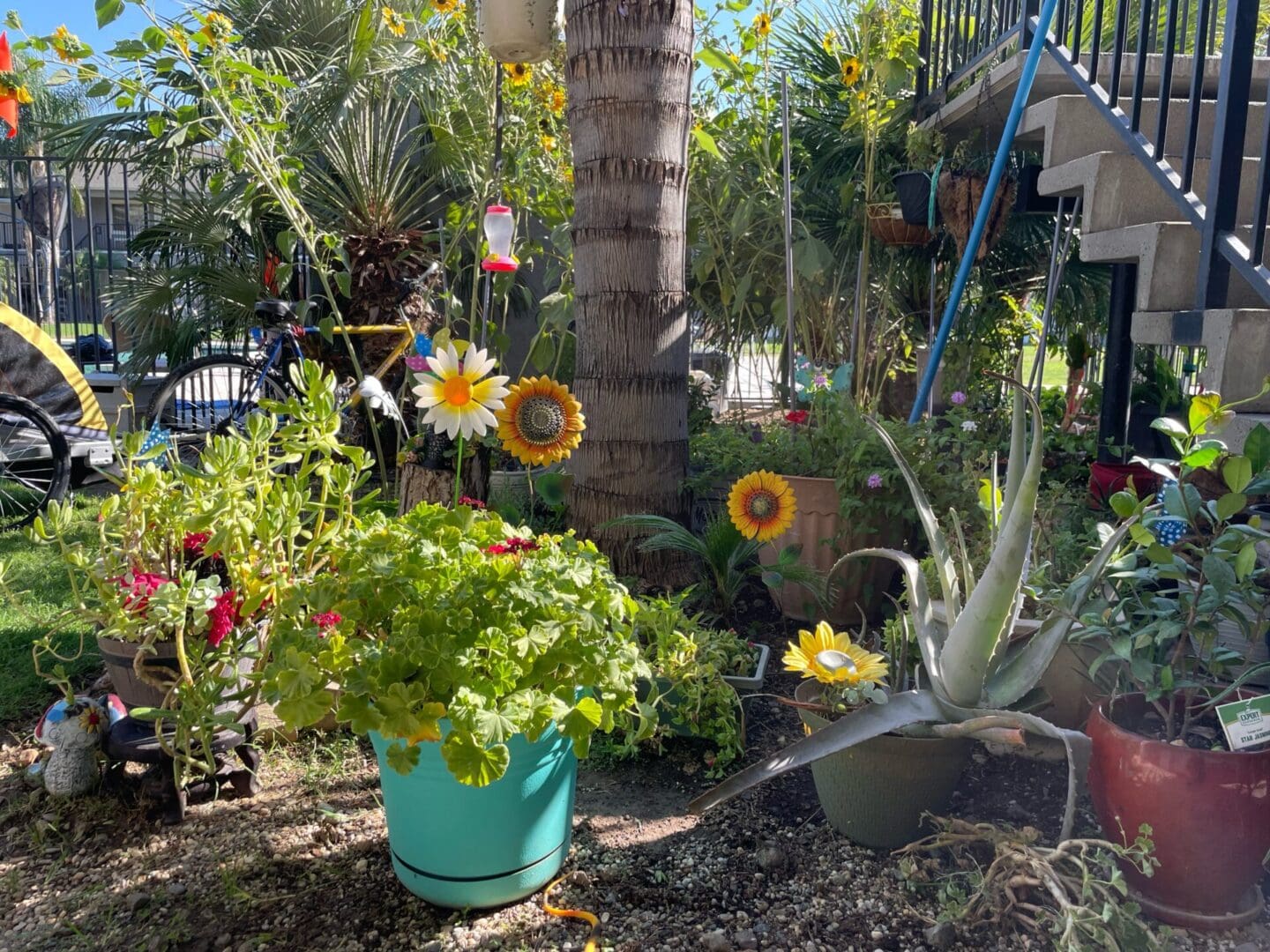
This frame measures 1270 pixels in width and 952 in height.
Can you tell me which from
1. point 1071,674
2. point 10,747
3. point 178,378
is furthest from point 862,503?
point 178,378

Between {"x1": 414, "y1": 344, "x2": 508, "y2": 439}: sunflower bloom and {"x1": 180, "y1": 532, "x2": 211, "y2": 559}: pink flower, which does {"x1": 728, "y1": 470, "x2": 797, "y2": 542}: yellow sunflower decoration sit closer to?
{"x1": 414, "y1": 344, "x2": 508, "y2": 439}: sunflower bloom

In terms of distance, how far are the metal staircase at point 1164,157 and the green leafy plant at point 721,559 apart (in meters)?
1.12

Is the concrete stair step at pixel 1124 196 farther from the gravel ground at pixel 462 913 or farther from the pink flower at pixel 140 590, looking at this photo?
the pink flower at pixel 140 590

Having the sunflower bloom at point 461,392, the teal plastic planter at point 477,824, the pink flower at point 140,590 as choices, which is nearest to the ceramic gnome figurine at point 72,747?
the pink flower at point 140,590

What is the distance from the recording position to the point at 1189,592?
151cm

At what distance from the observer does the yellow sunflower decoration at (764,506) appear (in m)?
2.60

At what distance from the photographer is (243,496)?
183cm

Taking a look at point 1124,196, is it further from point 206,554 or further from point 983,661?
point 206,554

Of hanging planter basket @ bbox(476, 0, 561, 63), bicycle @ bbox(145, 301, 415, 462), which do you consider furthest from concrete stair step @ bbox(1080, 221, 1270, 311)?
bicycle @ bbox(145, 301, 415, 462)

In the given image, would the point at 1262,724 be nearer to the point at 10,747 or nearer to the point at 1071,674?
the point at 1071,674

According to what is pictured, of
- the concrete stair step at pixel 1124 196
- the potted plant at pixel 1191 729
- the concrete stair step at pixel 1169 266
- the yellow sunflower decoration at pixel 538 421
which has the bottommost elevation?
the potted plant at pixel 1191 729

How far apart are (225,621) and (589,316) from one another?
4.22ft

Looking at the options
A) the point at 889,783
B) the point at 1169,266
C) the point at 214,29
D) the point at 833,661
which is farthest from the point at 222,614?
the point at 1169,266

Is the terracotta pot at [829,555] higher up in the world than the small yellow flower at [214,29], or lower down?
lower down
